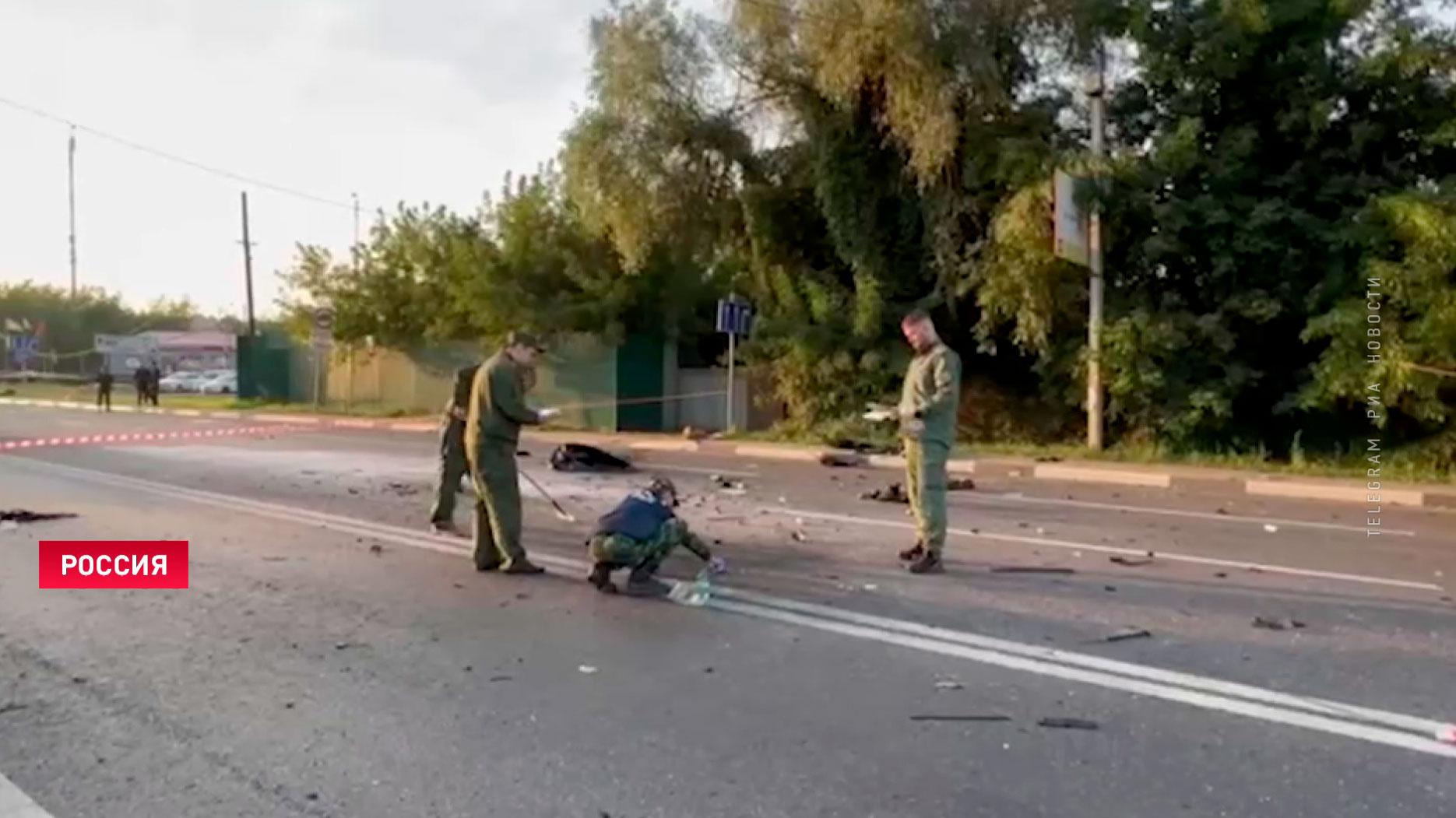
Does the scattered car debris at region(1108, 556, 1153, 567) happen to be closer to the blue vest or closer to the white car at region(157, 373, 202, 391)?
→ the blue vest

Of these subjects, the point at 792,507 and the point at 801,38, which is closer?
the point at 792,507

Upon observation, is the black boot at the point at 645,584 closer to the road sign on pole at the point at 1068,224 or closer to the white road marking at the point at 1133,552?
the white road marking at the point at 1133,552

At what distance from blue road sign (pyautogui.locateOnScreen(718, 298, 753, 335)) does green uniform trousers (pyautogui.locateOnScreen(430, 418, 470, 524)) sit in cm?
1219

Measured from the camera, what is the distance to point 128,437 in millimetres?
23109

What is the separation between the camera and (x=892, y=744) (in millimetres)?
4605

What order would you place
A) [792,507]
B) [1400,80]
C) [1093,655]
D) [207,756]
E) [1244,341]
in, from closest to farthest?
[207,756], [1093,655], [792,507], [1400,80], [1244,341]

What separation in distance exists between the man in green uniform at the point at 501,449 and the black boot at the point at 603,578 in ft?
2.68

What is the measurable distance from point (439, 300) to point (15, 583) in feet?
81.2

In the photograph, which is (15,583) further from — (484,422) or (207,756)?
(207,756)

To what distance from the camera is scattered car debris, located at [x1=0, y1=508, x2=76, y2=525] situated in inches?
434

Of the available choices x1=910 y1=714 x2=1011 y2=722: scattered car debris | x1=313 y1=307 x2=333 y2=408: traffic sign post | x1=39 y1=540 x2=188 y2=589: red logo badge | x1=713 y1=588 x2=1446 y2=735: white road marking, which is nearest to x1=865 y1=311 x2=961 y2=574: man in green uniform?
x1=713 y1=588 x2=1446 y2=735: white road marking

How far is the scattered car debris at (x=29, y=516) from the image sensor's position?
1102 cm

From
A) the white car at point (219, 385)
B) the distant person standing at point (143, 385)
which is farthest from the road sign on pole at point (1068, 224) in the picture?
the white car at point (219, 385)

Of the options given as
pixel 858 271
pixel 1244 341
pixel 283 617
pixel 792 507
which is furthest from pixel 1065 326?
pixel 283 617
